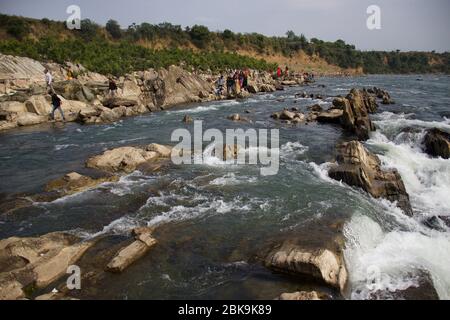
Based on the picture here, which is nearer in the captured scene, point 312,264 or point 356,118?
point 312,264

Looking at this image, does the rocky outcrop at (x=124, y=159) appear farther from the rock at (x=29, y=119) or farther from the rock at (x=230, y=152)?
the rock at (x=29, y=119)

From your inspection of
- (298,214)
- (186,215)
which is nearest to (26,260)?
(186,215)

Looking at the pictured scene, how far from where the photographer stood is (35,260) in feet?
28.7

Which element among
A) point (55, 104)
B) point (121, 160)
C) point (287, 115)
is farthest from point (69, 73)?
point (121, 160)

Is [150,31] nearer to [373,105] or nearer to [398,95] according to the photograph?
[398,95]

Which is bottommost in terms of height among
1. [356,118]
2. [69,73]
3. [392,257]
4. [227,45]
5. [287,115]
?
[392,257]

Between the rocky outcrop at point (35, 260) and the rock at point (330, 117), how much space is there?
19227 millimetres

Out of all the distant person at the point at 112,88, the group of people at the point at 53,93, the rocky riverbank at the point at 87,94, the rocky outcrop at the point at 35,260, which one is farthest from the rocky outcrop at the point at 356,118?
the group of people at the point at 53,93

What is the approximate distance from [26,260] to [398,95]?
38.9 metres

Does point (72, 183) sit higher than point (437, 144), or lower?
lower

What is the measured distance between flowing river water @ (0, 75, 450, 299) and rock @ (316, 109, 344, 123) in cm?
454

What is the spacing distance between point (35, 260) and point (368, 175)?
1126 centimetres

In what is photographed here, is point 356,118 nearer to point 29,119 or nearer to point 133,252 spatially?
point 133,252

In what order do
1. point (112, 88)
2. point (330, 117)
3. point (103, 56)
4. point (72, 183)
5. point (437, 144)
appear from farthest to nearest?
1. point (103, 56)
2. point (112, 88)
3. point (330, 117)
4. point (437, 144)
5. point (72, 183)
